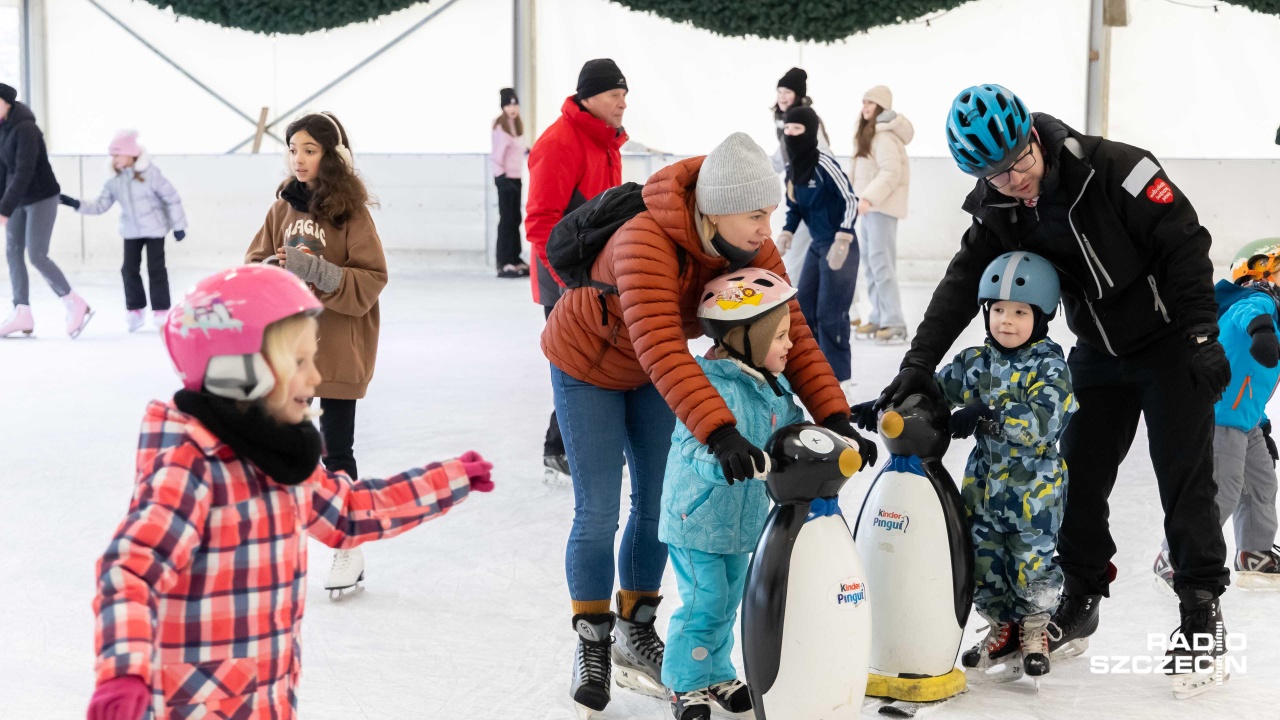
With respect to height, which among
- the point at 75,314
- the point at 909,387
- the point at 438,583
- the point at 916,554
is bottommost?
the point at 438,583

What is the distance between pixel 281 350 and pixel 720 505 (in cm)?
124

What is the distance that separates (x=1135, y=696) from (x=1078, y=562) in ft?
1.35

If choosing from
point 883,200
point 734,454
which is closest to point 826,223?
point 883,200

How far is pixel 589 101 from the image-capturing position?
4.57m

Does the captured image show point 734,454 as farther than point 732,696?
No

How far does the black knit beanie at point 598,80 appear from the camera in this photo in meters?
4.54

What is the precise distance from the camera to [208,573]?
1923 millimetres

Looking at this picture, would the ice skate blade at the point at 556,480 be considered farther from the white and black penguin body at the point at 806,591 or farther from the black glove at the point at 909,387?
the white and black penguin body at the point at 806,591

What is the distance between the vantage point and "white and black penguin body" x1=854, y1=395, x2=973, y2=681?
3023mm

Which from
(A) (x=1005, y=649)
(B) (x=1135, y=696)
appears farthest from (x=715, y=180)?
(B) (x=1135, y=696)

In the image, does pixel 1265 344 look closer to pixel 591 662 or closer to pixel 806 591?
pixel 806 591

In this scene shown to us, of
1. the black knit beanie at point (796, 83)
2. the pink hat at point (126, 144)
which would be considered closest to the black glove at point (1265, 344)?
the black knit beanie at point (796, 83)

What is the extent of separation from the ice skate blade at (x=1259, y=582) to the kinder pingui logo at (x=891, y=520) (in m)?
1.58

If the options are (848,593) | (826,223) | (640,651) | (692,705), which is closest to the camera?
(848,593)
